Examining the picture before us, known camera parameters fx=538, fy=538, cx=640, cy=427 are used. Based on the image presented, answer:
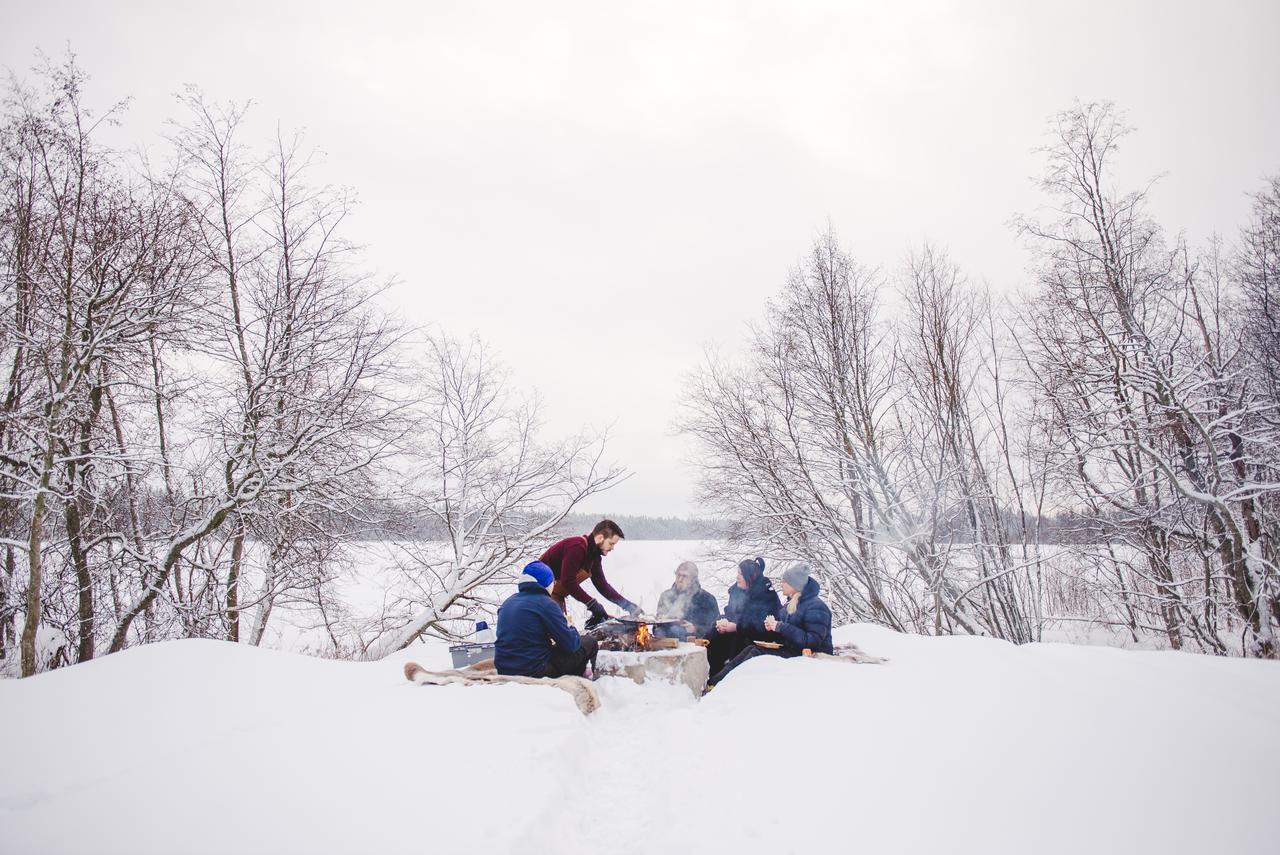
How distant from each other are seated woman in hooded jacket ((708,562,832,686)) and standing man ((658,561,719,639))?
4.52 ft

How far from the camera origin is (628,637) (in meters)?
6.04

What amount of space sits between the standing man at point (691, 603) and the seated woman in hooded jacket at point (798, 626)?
4.52 feet

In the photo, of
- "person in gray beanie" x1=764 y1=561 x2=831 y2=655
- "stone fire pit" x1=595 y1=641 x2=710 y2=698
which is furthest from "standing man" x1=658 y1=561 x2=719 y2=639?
"stone fire pit" x1=595 y1=641 x2=710 y2=698

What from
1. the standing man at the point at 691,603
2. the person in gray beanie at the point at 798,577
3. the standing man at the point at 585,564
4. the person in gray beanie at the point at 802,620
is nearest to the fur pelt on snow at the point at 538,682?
the standing man at the point at 585,564

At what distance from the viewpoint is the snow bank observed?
2.16 meters

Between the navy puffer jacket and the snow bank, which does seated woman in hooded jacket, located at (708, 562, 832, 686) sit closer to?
the navy puffer jacket

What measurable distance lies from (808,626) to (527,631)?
3.03 m

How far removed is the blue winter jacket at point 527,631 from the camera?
481 centimetres

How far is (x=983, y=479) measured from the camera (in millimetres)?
10055

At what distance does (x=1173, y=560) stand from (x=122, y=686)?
14834 mm

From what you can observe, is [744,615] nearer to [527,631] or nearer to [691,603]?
[691,603]

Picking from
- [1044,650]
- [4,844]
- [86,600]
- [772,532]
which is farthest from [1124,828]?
[86,600]

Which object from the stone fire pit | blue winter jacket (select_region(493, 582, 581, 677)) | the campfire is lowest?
the stone fire pit

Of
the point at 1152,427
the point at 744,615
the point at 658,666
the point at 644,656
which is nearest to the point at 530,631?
the point at 644,656
